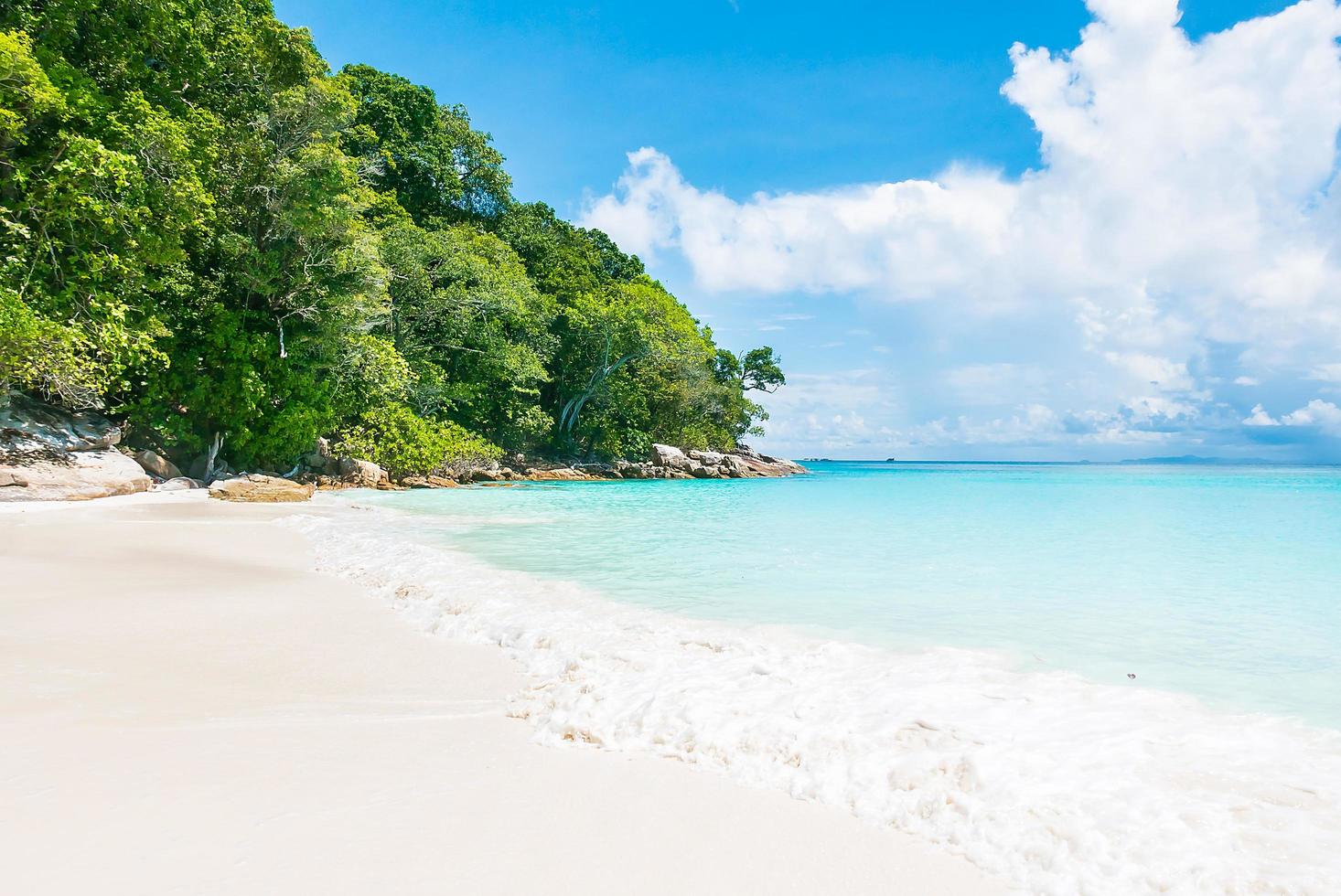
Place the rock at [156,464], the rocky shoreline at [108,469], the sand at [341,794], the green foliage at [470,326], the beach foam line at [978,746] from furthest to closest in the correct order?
the green foliage at [470,326], the rock at [156,464], the rocky shoreline at [108,469], the beach foam line at [978,746], the sand at [341,794]

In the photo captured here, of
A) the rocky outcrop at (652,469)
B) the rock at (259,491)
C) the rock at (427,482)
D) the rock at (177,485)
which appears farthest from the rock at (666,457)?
the rock at (177,485)

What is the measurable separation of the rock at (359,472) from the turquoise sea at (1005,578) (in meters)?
4.94

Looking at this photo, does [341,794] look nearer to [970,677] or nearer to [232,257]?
[970,677]

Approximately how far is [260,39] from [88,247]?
8.26 meters

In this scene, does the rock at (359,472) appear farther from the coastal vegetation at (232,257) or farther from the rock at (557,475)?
the rock at (557,475)

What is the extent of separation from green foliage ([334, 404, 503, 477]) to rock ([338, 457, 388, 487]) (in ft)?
1.76

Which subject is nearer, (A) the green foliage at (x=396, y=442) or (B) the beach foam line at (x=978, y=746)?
(B) the beach foam line at (x=978, y=746)

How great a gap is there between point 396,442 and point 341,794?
21.8m

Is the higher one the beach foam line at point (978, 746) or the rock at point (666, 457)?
the rock at point (666, 457)

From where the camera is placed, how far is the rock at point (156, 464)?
15797 mm

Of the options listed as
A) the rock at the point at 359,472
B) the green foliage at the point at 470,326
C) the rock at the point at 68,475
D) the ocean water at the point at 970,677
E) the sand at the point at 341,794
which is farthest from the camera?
the green foliage at the point at 470,326

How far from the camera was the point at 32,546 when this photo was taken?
7.32m

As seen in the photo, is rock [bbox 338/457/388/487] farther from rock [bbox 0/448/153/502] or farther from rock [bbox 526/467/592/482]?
rock [bbox 526/467/592/482]

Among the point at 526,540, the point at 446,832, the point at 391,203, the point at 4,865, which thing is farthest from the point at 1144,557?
the point at 391,203
